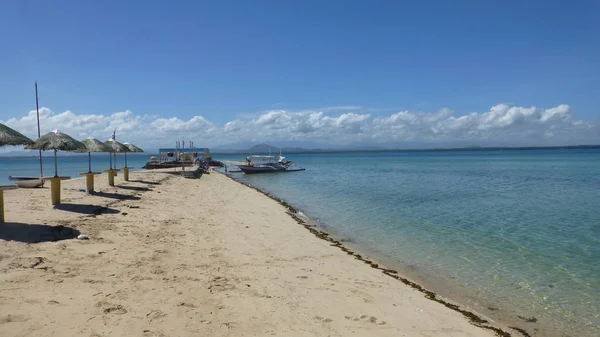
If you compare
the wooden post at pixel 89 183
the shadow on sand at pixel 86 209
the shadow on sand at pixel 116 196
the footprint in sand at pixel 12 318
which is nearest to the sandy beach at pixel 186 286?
the footprint in sand at pixel 12 318

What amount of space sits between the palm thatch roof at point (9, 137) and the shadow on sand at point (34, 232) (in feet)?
7.66

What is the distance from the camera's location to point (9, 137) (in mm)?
9375

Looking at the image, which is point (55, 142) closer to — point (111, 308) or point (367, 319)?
point (111, 308)

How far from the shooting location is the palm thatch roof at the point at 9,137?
9.31 metres

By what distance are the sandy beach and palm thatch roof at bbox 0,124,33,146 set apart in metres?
1.78

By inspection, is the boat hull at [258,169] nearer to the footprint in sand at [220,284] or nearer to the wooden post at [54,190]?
the wooden post at [54,190]

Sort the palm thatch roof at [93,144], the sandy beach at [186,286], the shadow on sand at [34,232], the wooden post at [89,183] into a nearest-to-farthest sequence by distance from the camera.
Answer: the sandy beach at [186,286]
the shadow on sand at [34,232]
the wooden post at [89,183]
the palm thatch roof at [93,144]

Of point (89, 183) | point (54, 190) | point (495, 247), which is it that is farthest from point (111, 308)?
point (89, 183)

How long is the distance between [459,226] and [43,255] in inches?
513

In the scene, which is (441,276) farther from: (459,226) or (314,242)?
(459,226)

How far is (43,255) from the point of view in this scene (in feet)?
21.5

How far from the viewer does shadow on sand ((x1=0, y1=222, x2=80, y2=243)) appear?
7.40 m

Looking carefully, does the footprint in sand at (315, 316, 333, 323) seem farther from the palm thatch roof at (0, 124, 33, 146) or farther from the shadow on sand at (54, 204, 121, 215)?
the palm thatch roof at (0, 124, 33, 146)

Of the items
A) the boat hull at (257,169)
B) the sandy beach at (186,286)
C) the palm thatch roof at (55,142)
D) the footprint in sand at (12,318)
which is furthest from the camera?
the boat hull at (257,169)
